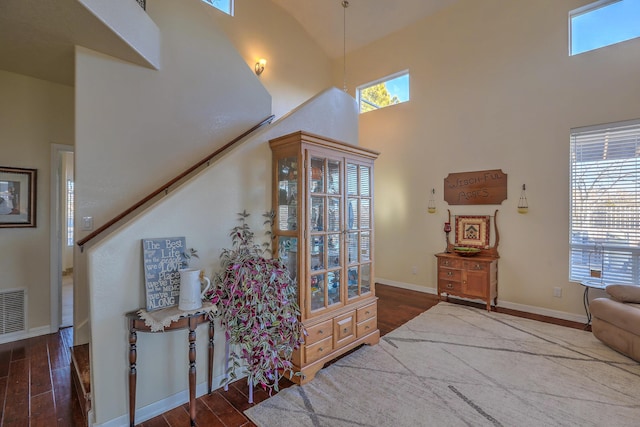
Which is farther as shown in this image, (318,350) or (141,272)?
(318,350)

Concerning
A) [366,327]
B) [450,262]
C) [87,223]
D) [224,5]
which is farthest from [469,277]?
[224,5]

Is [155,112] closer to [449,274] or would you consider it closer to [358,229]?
[358,229]

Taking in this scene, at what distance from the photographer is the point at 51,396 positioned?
2.24m

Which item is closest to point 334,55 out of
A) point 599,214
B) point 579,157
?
point 579,157

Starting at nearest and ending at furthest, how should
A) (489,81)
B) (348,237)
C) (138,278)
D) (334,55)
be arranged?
(138,278) < (348,237) < (489,81) < (334,55)

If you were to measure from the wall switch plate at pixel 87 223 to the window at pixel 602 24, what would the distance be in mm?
5841

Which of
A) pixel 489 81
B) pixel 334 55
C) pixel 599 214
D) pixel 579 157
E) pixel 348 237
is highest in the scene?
pixel 334 55

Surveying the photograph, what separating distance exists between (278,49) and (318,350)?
5260mm

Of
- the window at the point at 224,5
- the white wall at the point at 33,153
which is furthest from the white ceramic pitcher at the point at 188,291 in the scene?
the window at the point at 224,5

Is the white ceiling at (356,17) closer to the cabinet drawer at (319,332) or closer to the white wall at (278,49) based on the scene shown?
the white wall at (278,49)

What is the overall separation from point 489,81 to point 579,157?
163 centimetres

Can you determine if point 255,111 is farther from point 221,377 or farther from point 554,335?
point 554,335

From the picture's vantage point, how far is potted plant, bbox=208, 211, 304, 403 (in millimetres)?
2031

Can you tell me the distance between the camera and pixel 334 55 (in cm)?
646
